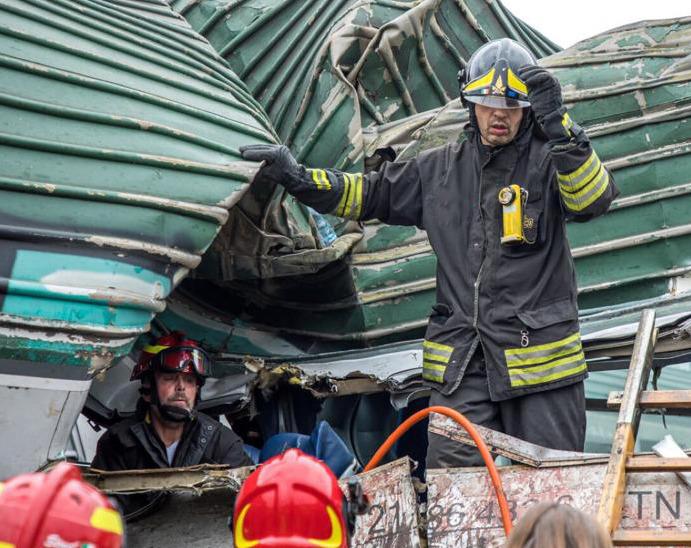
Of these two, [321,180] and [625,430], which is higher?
[321,180]

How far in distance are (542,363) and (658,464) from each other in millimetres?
745

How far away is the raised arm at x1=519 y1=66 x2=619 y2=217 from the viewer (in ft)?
12.6

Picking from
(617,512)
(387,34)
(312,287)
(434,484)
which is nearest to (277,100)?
(387,34)

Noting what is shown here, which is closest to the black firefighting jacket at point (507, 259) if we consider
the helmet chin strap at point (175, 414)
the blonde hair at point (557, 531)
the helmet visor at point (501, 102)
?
the helmet visor at point (501, 102)

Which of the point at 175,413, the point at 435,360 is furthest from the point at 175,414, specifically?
the point at 435,360

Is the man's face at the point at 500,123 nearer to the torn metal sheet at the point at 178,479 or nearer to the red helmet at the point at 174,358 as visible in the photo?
the torn metal sheet at the point at 178,479

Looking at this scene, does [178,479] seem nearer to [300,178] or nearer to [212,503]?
[212,503]

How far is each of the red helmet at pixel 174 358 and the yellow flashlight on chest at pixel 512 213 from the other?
152cm

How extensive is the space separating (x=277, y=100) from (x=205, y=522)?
104 inches

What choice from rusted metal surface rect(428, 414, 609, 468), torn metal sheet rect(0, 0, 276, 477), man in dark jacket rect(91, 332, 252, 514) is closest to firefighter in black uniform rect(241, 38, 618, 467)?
rusted metal surface rect(428, 414, 609, 468)

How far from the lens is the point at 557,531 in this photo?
6.32ft

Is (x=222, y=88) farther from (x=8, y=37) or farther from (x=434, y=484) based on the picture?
(x=434, y=484)

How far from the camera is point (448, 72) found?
6.33 m

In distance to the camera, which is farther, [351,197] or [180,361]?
[180,361]
